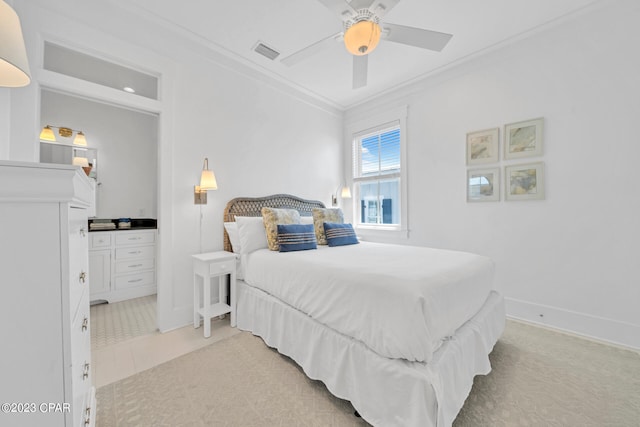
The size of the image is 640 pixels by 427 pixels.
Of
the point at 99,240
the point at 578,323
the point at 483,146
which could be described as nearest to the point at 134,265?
the point at 99,240

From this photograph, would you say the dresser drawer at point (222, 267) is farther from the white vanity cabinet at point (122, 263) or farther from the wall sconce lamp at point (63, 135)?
the wall sconce lamp at point (63, 135)

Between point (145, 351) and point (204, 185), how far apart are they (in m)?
1.58

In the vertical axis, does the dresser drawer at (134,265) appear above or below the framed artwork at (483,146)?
below

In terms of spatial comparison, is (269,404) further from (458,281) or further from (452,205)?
(452,205)

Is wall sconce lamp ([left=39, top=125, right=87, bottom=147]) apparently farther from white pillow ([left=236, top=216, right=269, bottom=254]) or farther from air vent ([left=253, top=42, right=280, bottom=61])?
air vent ([left=253, top=42, right=280, bottom=61])

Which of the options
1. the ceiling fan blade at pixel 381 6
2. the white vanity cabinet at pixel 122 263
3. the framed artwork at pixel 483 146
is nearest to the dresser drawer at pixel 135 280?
the white vanity cabinet at pixel 122 263

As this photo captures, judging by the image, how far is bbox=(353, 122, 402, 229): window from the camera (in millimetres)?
4059

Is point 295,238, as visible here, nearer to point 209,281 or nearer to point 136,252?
point 209,281

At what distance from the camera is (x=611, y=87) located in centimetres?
234

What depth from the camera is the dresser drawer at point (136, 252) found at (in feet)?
11.1

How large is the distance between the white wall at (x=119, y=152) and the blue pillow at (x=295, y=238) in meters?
2.35

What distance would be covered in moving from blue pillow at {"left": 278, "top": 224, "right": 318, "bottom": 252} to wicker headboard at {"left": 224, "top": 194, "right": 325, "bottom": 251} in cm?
78

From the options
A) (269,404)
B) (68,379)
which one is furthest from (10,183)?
(269,404)

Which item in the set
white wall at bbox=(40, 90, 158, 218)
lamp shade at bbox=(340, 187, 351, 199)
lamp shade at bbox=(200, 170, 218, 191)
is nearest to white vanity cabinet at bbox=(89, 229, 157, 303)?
white wall at bbox=(40, 90, 158, 218)
